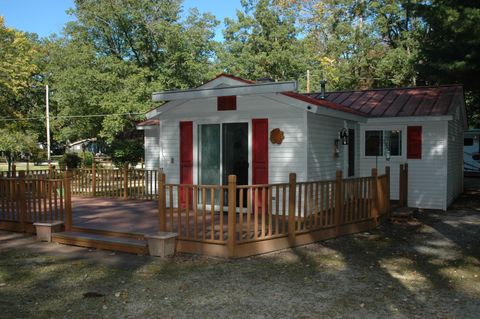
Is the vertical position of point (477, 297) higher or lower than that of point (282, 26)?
lower

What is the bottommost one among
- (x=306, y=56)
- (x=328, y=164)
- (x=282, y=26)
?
(x=328, y=164)

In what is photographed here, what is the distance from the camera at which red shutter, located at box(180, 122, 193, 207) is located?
9642 mm

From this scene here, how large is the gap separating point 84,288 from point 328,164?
20.2ft

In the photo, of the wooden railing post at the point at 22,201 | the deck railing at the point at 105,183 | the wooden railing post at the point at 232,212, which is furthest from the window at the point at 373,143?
the wooden railing post at the point at 22,201

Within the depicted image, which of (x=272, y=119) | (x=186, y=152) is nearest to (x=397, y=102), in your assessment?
(x=272, y=119)

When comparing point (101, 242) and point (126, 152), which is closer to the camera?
point (101, 242)

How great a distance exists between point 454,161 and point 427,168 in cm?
240

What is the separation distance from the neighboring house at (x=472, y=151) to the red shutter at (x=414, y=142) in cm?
1600

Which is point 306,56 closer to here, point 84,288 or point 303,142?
point 303,142

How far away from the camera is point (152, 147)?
15164 millimetres

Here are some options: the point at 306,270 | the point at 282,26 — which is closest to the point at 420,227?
the point at 306,270

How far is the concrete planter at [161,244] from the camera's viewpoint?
6266 mm

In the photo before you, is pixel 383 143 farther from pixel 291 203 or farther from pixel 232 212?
pixel 232 212

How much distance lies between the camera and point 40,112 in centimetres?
3888
